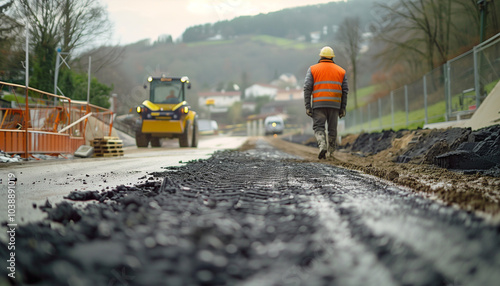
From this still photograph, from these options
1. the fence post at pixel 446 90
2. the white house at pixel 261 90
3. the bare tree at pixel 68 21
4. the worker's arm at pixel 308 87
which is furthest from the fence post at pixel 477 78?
the white house at pixel 261 90

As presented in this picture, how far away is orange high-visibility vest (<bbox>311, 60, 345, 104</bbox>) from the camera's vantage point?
901 cm

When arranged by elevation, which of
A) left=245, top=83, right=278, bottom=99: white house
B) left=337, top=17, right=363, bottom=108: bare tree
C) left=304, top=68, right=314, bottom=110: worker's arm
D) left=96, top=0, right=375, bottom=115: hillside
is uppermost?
left=96, top=0, right=375, bottom=115: hillside

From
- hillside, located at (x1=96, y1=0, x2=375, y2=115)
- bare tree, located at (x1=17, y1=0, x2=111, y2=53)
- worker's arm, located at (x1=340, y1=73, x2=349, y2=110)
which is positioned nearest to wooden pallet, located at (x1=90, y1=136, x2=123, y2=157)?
worker's arm, located at (x1=340, y1=73, x2=349, y2=110)

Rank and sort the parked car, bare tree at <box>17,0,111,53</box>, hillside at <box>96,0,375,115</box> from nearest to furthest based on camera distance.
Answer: bare tree at <box>17,0,111,53</box>, the parked car, hillside at <box>96,0,375,115</box>

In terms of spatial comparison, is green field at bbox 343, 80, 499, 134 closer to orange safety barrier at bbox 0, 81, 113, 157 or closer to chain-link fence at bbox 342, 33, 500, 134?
chain-link fence at bbox 342, 33, 500, 134

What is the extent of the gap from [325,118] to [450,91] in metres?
6.46

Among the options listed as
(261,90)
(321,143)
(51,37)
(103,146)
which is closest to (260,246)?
(321,143)

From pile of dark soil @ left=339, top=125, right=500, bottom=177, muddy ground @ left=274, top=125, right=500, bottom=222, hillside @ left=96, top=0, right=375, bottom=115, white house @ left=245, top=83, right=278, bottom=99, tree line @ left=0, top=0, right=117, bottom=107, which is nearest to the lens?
muddy ground @ left=274, top=125, right=500, bottom=222

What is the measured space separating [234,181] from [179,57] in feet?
251

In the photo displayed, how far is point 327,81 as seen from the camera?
9.01 meters

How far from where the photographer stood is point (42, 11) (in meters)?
26.4

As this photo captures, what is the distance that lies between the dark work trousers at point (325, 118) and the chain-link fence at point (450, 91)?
4.24 m

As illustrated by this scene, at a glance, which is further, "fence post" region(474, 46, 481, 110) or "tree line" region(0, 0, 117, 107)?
"tree line" region(0, 0, 117, 107)

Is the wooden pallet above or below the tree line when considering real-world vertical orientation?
below
